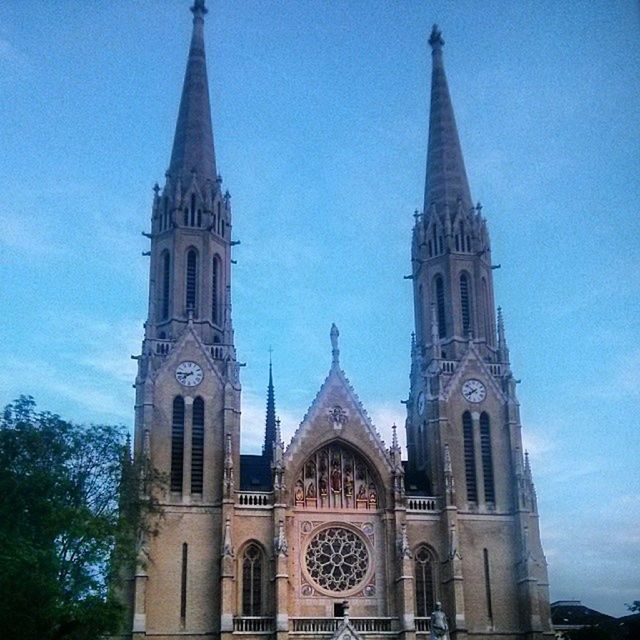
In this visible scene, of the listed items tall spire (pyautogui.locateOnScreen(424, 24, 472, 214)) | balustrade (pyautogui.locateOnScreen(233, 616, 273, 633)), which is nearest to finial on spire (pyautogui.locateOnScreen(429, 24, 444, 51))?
tall spire (pyautogui.locateOnScreen(424, 24, 472, 214))

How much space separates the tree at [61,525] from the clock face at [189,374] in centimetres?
1556

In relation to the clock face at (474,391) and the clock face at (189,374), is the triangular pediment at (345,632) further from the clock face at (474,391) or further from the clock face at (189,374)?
the clock face at (474,391)

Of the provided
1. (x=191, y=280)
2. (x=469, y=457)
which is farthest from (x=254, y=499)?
(x=191, y=280)

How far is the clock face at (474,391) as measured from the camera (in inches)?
2359

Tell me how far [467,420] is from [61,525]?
30.1m

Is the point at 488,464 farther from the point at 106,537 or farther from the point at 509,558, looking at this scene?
the point at 106,537

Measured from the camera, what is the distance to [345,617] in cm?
5097

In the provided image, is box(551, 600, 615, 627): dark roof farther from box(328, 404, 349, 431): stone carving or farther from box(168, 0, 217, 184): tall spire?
box(168, 0, 217, 184): tall spire

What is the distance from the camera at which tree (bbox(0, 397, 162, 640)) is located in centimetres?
3319

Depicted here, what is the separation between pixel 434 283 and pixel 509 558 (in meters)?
17.7

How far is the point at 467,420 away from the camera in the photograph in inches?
2346

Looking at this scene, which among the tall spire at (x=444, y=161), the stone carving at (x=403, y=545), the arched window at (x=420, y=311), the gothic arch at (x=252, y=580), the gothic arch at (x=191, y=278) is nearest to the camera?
the gothic arch at (x=252, y=580)

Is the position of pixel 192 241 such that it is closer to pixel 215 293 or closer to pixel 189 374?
pixel 215 293

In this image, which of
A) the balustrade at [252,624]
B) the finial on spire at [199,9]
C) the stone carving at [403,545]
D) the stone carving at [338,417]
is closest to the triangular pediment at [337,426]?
the stone carving at [338,417]
